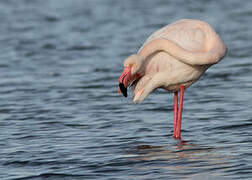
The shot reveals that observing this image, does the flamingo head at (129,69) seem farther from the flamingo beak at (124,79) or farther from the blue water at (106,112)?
the blue water at (106,112)

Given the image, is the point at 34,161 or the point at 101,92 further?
the point at 101,92

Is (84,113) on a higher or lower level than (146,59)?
lower

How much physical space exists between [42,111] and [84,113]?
721 millimetres

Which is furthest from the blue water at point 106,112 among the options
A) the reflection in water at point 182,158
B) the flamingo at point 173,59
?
the flamingo at point 173,59

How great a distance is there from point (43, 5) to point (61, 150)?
17.4 m

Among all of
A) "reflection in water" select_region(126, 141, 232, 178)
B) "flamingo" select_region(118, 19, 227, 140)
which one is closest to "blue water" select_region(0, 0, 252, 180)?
"reflection in water" select_region(126, 141, 232, 178)

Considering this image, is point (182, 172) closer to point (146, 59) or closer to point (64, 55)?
point (146, 59)

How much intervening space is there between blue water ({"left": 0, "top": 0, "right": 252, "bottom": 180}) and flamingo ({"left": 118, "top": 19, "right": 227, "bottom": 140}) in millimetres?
746

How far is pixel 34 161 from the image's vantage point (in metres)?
7.59

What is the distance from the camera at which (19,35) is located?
19109 mm

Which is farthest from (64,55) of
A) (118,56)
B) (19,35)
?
(19,35)

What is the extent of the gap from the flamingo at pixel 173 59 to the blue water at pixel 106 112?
0.75 metres

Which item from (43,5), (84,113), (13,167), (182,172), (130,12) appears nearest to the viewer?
(182,172)

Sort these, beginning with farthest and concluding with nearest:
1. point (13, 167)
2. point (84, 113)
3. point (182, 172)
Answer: point (84, 113) < point (13, 167) < point (182, 172)
